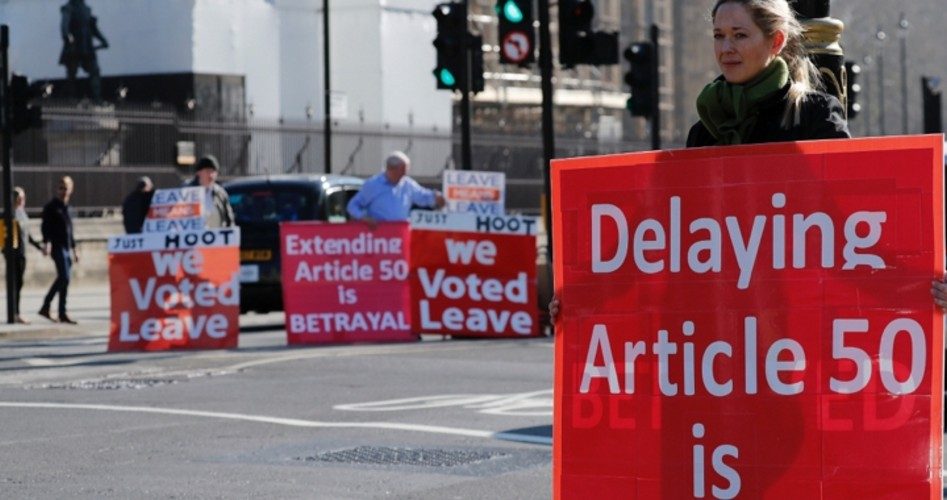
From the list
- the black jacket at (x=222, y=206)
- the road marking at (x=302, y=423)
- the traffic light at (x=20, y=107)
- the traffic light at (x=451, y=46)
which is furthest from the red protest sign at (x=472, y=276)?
the road marking at (x=302, y=423)

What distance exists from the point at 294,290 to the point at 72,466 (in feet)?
30.6

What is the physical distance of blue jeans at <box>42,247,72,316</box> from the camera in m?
22.3

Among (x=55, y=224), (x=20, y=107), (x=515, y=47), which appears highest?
(x=515, y=47)

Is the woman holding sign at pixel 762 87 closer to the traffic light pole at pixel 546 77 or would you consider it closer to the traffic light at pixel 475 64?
the traffic light pole at pixel 546 77

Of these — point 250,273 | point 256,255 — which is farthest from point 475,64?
point 250,273

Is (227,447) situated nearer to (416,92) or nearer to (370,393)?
(370,393)

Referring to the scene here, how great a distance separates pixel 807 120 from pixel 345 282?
13.6 m

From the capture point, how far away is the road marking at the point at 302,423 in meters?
10.8

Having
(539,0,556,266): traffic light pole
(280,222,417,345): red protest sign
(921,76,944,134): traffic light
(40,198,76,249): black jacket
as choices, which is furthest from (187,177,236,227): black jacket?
(921,76,944,134): traffic light

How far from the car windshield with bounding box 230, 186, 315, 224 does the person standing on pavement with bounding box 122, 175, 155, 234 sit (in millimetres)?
1260

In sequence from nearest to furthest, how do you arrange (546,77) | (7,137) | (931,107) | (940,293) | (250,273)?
(940,293) → (7,137) → (250,273) → (546,77) → (931,107)

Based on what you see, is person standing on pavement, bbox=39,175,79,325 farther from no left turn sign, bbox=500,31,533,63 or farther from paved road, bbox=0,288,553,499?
no left turn sign, bbox=500,31,533,63

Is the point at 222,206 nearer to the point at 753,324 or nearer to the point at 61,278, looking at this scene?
the point at 61,278

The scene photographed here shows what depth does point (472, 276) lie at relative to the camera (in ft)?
62.4
